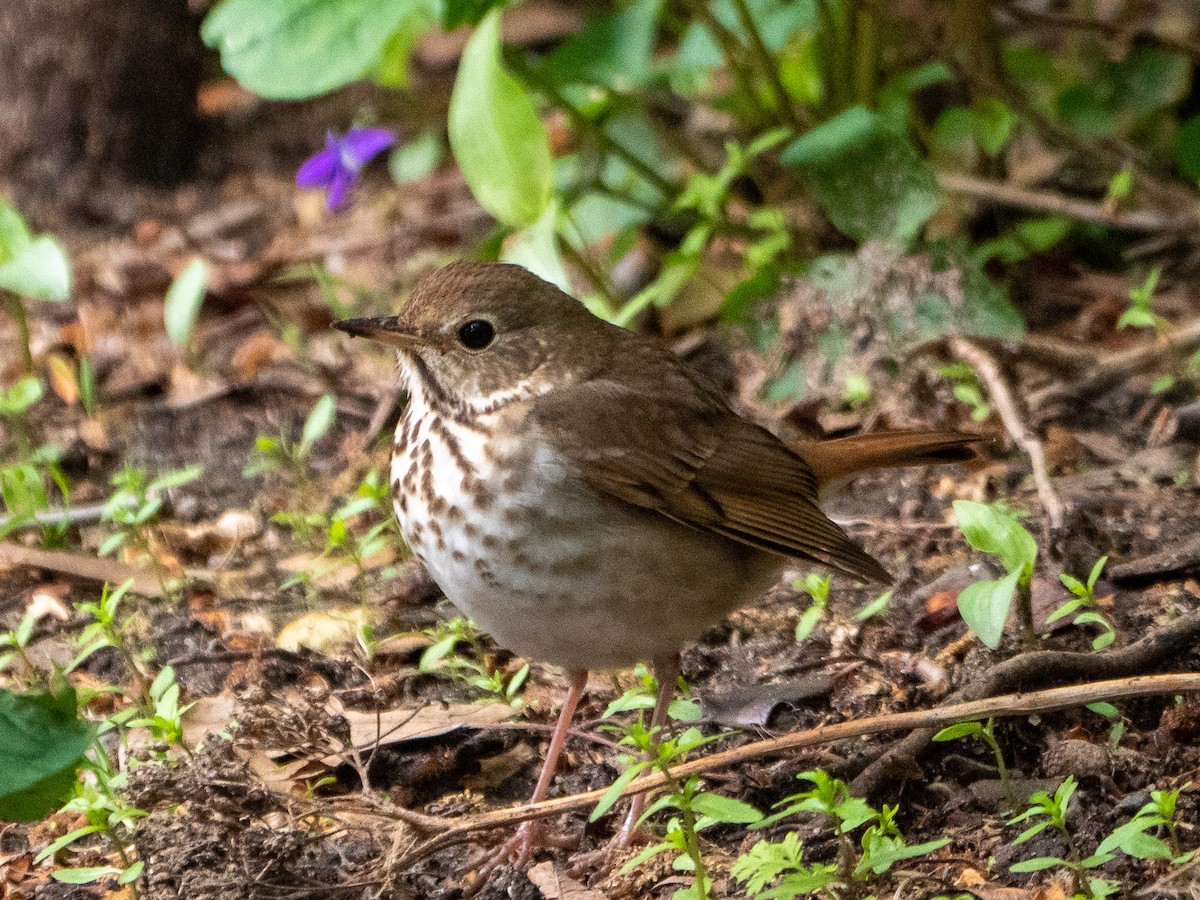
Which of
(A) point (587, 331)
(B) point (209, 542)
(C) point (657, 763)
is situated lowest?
(B) point (209, 542)

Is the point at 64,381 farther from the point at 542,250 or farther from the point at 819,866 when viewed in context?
the point at 819,866

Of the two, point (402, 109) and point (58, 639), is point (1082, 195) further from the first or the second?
point (58, 639)

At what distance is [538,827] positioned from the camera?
3127 mm

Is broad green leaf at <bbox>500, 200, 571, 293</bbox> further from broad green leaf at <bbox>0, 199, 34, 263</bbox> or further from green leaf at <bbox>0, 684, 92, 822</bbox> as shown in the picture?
green leaf at <bbox>0, 684, 92, 822</bbox>

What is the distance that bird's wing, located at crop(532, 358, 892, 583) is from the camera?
3.20 metres

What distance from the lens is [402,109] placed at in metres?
7.06

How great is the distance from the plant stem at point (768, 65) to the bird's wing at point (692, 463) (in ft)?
5.33

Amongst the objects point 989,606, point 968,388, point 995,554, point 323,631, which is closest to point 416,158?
point 968,388

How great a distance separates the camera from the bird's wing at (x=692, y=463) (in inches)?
126

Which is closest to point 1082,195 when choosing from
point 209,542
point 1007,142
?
point 1007,142

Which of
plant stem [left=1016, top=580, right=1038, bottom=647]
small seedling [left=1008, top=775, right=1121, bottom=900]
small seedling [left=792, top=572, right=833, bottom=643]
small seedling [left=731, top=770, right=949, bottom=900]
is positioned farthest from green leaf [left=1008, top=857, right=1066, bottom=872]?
small seedling [left=792, top=572, right=833, bottom=643]

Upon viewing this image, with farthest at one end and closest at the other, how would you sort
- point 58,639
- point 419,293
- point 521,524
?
point 58,639 < point 419,293 < point 521,524

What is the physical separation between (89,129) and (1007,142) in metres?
3.63

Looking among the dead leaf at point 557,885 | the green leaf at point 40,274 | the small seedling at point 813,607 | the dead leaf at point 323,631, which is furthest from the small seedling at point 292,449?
the dead leaf at point 557,885
